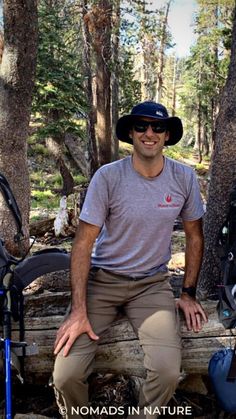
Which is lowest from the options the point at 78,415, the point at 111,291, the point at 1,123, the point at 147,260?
the point at 78,415

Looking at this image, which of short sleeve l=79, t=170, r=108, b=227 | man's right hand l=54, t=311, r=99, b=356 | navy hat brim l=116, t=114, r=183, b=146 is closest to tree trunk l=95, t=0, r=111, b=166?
navy hat brim l=116, t=114, r=183, b=146

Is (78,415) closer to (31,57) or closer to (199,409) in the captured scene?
(199,409)

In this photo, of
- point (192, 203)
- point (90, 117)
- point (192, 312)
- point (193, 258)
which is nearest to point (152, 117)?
point (192, 203)

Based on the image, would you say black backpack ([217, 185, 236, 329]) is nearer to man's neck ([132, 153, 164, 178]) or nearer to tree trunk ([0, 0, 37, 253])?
man's neck ([132, 153, 164, 178])

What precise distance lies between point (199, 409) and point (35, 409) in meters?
1.22

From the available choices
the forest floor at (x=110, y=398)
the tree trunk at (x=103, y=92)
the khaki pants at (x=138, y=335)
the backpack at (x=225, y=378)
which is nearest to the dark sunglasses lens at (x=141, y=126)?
the khaki pants at (x=138, y=335)

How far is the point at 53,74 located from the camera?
13.2 metres

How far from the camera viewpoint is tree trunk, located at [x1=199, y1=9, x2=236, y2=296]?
3.93 metres

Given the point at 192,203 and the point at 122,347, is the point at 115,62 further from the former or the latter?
the point at 122,347

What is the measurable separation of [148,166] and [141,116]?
1.17 feet

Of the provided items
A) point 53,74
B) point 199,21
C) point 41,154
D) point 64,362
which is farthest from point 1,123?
point 199,21

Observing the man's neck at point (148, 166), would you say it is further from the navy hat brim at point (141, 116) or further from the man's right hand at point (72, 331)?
the man's right hand at point (72, 331)

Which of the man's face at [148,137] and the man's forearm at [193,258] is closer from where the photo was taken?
the man's face at [148,137]

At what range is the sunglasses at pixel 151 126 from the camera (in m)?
3.16
